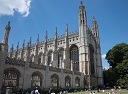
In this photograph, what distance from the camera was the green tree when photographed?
46037 millimetres

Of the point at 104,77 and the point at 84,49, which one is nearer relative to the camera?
the point at 84,49

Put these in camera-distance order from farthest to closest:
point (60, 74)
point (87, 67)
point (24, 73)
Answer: point (87, 67) → point (60, 74) → point (24, 73)

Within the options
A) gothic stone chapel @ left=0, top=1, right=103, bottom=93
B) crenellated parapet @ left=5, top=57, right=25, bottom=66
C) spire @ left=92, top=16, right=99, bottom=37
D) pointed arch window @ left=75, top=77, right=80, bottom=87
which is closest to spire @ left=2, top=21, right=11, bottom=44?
crenellated parapet @ left=5, top=57, right=25, bottom=66

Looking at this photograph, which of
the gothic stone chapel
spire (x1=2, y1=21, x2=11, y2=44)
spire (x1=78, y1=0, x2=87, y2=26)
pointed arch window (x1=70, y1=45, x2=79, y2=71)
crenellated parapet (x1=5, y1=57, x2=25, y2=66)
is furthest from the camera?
spire (x1=78, y1=0, x2=87, y2=26)

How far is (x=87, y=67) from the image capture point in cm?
4925

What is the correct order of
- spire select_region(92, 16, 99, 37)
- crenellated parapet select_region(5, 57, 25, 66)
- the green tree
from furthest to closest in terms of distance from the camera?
1. spire select_region(92, 16, 99, 37)
2. the green tree
3. crenellated parapet select_region(5, 57, 25, 66)

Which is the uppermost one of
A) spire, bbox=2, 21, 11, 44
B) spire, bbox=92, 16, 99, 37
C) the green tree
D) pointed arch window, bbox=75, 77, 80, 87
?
spire, bbox=92, 16, 99, 37

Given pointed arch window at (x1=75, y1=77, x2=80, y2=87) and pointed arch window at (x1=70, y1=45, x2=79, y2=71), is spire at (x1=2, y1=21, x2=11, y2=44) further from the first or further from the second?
pointed arch window at (x1=70, y1=45, x2=79, y2=71)

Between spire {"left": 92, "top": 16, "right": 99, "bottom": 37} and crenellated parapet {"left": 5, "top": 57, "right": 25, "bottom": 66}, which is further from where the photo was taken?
spire {"left": 92, "top": 16, "right": 99, "bottom": 37}

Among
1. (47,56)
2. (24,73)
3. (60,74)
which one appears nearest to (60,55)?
(47,56)

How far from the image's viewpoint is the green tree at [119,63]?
1813 inches

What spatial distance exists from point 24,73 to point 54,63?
24090 millimetres

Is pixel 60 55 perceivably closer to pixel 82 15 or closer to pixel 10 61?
pixel 82 15

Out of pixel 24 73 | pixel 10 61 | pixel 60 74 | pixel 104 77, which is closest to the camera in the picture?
pixel 10 61
